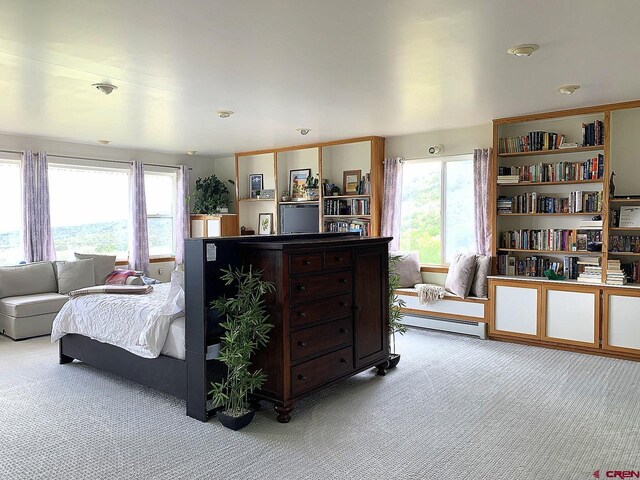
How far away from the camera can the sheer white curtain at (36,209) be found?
6.71 metres

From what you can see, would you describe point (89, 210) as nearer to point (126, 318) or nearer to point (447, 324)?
point (126, 318)

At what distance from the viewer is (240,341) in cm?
331

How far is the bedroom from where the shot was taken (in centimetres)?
279

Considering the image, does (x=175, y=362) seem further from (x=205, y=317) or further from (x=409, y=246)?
(x=409, y=246)

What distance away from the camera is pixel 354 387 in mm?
4125

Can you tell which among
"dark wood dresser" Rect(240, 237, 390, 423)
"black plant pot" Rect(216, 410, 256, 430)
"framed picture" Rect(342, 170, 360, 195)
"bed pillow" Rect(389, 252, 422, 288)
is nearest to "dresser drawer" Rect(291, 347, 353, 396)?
"dark wood dresser" Rect(240, 237, 390, 423)

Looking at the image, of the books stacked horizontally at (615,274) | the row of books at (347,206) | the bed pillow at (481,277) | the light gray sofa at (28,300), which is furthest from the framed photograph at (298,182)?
the books stacked horizontally at (615,274)

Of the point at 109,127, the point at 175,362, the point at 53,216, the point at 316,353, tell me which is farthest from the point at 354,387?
the point at 53,216

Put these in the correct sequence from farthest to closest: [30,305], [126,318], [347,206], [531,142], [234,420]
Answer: [347,206] < [30,305] < [531,142] < [126,318] < [234,420]

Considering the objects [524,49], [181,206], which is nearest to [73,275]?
[181,206]

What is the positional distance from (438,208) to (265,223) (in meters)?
3.16

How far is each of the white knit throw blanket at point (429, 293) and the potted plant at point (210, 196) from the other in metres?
4.15

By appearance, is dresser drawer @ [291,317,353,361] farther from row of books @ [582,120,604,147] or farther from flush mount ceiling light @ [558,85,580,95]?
row of books @ [582,120,604,147]

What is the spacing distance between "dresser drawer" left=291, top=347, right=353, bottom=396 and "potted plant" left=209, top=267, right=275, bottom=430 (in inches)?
9.5
